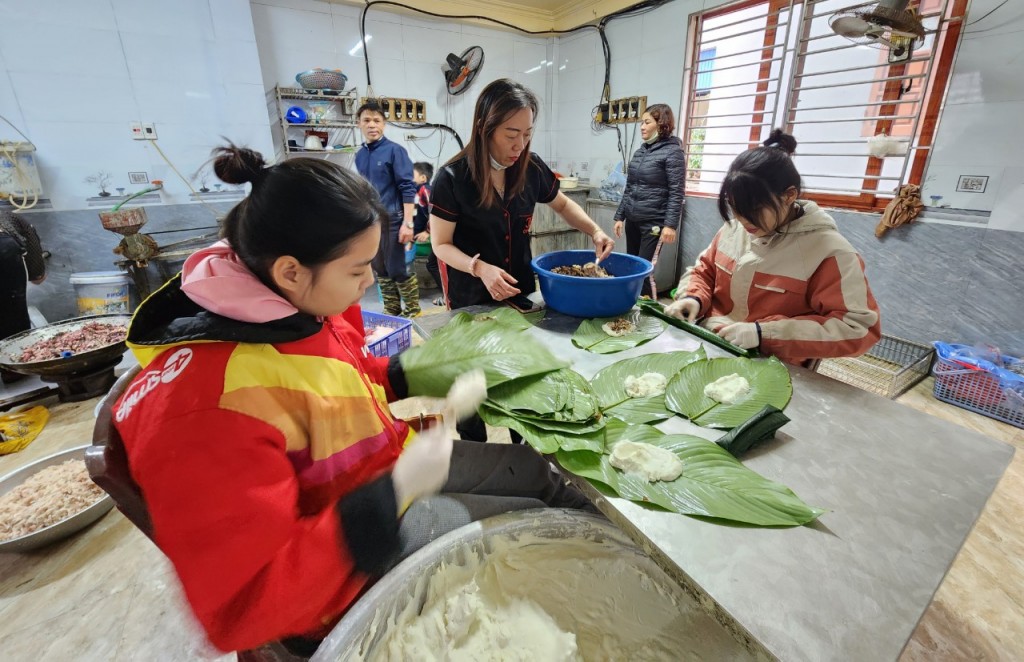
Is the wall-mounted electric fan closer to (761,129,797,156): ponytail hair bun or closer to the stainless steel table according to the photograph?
(761,129,797,156): ponytail hair bun

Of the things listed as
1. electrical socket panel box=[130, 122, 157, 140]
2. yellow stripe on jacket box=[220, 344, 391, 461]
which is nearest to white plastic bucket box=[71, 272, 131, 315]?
electrical socket panel box=[130, 122, 157, 140]

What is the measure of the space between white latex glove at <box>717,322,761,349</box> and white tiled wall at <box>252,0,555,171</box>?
476 centimetres

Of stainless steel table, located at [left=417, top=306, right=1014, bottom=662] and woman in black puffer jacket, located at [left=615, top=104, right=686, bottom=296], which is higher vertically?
woman in black puffer jacket, located at [left=615, top=104, right=686, bottom=296]

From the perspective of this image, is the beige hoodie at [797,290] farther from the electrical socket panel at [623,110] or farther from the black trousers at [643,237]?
the electrical socket panel at [623,110]

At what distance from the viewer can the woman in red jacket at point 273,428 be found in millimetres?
661

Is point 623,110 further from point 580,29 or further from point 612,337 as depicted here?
point 612,337

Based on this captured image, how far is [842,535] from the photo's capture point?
0.73 meters

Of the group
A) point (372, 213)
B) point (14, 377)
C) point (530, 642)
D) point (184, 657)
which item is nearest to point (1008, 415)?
point (530, 642)

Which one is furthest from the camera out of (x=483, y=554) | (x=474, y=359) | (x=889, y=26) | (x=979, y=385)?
(x=979, y=385)

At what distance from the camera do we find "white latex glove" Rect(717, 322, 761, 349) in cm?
128

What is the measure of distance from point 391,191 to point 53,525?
9.34 ft

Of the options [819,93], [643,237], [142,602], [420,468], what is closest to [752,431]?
[420,468]

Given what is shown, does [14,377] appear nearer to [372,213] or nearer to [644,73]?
[372,213]

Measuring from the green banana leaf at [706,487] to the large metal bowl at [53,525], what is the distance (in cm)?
177
